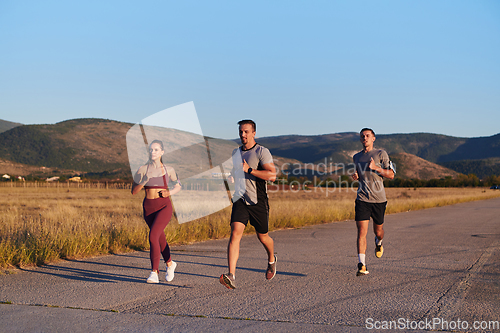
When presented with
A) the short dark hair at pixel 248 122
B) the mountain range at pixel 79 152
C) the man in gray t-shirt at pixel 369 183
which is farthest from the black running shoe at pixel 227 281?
the mountain range at pixel 79 152

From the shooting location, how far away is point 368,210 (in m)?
7.43

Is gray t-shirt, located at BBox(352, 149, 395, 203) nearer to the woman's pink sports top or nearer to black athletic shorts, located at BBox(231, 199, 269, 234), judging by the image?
black athletic shorts, located at BBox(231, 199, 269, 234)

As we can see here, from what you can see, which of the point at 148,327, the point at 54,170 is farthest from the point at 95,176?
the point at 148,327

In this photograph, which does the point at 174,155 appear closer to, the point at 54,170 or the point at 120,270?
the point at 54,170

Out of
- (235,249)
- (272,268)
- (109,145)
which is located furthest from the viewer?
(109,145)

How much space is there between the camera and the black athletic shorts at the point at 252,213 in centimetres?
633

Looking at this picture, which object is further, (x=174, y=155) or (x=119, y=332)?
(x=174, y=155)

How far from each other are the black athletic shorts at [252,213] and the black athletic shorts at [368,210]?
1.73m

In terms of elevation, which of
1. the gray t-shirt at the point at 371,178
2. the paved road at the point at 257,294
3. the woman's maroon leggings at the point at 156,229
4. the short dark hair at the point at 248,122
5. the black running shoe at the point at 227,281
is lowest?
the paved road at the point at 257,294

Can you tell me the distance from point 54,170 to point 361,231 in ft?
400

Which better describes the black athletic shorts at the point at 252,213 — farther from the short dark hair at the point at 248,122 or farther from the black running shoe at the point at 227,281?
the short dark hair at the point at 248,122

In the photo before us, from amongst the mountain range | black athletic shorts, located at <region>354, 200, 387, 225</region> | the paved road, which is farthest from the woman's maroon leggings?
the mountain range

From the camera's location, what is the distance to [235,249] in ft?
20.6

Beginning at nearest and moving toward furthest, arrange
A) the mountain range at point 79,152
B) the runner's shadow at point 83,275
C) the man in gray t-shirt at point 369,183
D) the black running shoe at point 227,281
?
the black running shoe at point 227,281 → the runner's shadow at point 83,275 → the man in gray t-shirt at point 369,183 → the mountain range at point 79,152
